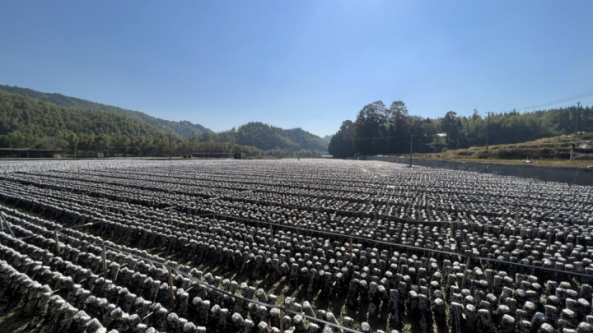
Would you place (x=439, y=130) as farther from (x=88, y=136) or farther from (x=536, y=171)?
(x=88, y=136)

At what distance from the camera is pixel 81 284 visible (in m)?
5.85

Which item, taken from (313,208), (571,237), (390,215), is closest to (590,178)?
(571,237)

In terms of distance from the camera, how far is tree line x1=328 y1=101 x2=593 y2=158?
279 ft

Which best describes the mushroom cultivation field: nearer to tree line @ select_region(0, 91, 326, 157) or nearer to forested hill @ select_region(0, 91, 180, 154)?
tree line @ select_region(0, 91, 326, 157)

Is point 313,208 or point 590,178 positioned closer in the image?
point 313,208

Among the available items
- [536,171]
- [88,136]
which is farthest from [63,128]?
[536,171]

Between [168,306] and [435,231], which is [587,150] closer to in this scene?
[435,231]

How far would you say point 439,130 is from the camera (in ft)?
315

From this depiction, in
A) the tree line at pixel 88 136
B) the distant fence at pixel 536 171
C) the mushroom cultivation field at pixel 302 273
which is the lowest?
the mushroom cultivation field at pixel 302 273

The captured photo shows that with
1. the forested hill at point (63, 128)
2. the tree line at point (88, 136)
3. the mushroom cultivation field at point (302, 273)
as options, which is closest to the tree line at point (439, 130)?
the tree line at point (88, 136)

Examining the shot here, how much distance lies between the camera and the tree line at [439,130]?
85062mm

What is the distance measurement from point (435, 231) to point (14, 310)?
1090 centimetres

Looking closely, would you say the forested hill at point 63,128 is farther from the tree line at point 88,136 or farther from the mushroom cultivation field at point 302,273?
the mushroom cultivation field at point 302,273

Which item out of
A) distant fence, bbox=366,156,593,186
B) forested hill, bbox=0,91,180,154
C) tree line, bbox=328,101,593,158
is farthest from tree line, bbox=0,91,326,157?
distant fence, bbox=366,156,593,186
